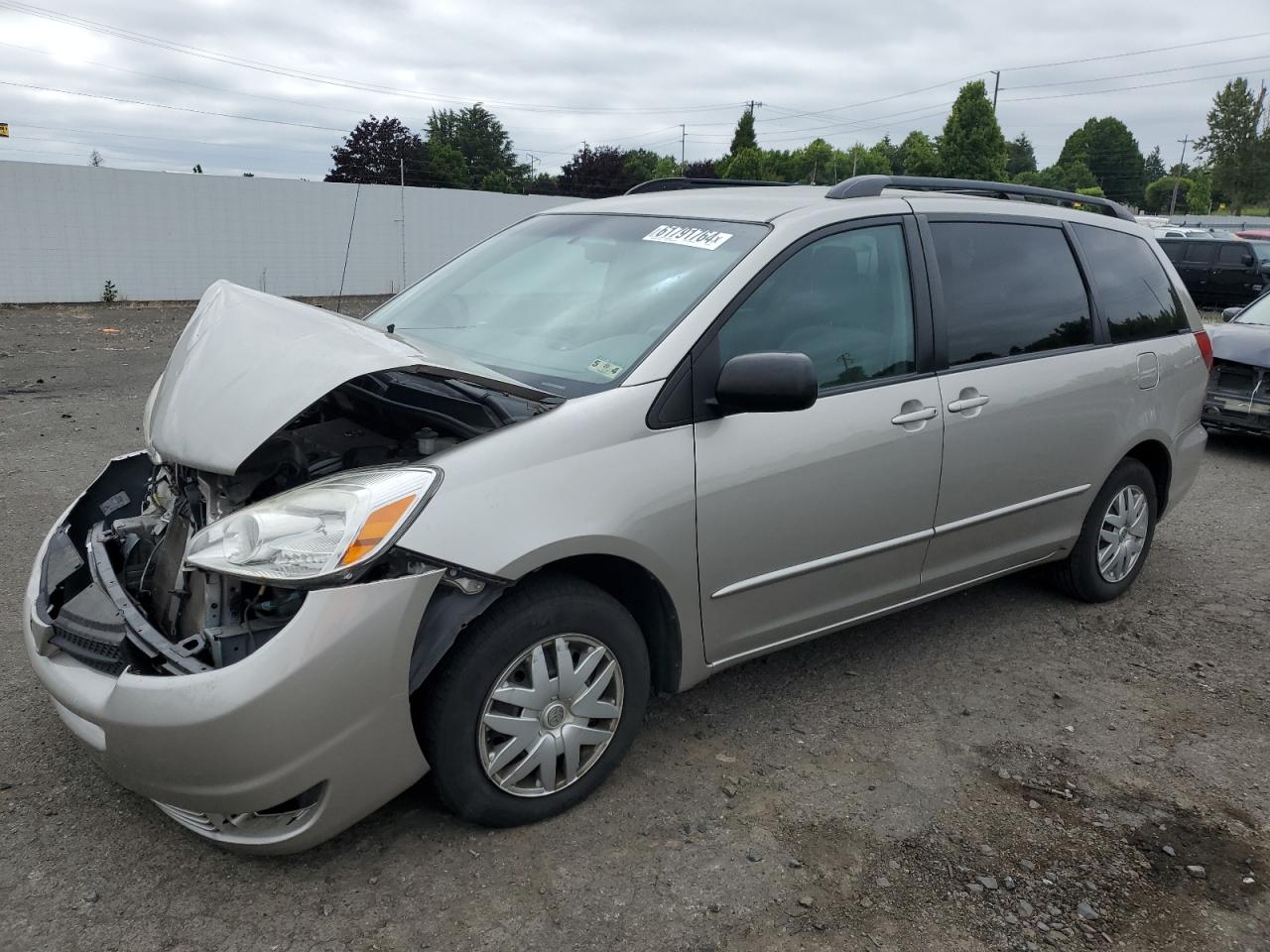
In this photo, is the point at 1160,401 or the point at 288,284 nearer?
the point at 1160,401

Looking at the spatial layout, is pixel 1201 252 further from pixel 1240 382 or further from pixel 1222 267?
pixel 1240 382

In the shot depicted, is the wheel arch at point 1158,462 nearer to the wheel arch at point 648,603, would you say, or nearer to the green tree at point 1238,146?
the wheel arch at point 648,603

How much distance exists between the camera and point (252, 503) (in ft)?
8.98

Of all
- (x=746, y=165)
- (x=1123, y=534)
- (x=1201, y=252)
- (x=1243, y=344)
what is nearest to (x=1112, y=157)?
(x=746, y=165)

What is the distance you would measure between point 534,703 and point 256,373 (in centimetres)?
117

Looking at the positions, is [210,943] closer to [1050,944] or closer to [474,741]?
[474,741]

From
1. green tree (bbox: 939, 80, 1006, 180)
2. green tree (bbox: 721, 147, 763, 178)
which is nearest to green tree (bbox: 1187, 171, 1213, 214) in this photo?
green tree (bbox: 721, 147, 763, 178)

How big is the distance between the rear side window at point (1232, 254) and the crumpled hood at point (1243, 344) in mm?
15807

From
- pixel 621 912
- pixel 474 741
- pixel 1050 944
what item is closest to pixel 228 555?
pixel 474 741

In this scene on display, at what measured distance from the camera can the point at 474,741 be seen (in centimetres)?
262

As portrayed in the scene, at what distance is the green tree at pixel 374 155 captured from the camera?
3922cm

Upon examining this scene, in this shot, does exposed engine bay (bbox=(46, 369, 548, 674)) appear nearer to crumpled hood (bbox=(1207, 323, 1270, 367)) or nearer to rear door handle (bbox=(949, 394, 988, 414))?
rear door handle (bbox=(949, 394, 988, 414))

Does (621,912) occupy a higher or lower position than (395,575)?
lower

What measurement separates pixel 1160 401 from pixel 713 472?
275cm
